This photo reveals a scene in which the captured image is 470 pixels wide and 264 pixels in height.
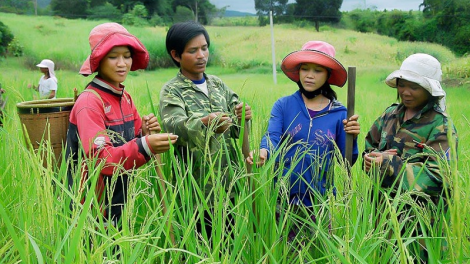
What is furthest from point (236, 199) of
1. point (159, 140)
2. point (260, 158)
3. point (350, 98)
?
point (350, 98)

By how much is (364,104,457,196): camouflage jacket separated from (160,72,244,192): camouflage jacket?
65 centimetres

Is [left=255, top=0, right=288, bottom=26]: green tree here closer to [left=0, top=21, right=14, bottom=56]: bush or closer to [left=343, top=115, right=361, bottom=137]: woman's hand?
[left=0, top=21, right=14, bottom=56]: bush

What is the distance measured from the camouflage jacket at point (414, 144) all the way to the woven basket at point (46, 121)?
49.0 inches

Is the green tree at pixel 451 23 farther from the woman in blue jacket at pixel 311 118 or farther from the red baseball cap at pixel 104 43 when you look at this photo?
the red baseball cap at pixel 104 43

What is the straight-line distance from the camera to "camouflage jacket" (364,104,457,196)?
1672 mm

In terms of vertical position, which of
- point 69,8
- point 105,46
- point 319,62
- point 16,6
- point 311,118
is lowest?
point 311,118

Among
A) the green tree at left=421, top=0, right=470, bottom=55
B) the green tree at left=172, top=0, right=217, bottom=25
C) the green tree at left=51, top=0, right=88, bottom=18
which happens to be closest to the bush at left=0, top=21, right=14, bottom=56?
the green tree at left=51, top=0, right=88, bottom=18

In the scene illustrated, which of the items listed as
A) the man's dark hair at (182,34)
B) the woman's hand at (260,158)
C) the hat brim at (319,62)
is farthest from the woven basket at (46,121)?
the hat brim at (319,62)

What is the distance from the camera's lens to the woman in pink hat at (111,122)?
1599 millimetres

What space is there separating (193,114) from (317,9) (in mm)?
29053

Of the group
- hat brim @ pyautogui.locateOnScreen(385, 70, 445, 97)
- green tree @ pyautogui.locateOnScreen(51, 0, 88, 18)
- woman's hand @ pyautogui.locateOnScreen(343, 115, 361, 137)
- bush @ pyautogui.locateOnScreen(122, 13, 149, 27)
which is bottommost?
woman's hand @ pyautogui.locateOnScreen(343, 115, 361, 137)

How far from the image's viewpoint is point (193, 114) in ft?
6.24

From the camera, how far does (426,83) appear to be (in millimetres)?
1749

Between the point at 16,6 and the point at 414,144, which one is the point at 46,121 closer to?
the point at 414,144
